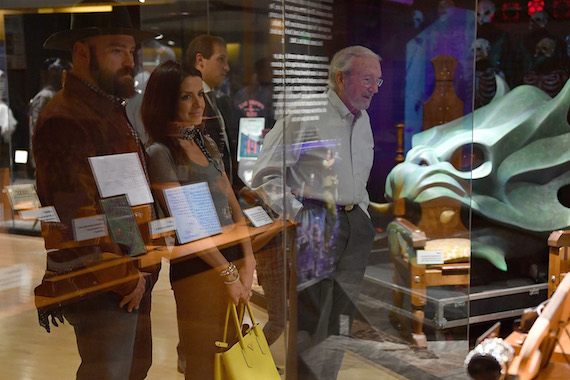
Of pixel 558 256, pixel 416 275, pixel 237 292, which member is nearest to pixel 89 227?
pixel 237 292

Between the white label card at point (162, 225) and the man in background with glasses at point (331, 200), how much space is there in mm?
517

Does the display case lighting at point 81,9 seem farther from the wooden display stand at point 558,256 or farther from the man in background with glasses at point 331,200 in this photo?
the wooden display stand at point 558,256

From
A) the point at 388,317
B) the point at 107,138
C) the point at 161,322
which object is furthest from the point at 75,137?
the point at 388,317

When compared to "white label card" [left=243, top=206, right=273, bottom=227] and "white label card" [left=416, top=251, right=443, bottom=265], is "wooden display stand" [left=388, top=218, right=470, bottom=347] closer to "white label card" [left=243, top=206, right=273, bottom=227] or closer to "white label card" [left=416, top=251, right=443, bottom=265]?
"white label card" [left=416, top=251, right=443, bottom=265]

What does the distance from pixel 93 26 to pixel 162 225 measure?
494mm

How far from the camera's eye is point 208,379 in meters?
1.77

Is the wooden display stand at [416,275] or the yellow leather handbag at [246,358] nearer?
the yellow leather handbag at [246,358]

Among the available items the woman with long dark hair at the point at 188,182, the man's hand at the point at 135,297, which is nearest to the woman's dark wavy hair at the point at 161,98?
the woman with long dark hair at the point at 188,182

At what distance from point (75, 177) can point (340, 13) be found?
1161 millimetres

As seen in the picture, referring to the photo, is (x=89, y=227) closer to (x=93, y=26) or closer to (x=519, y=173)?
(x=93, y=26)

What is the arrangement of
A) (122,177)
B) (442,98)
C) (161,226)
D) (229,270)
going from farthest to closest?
(442,98), (229,270), (161,226), (122,177)

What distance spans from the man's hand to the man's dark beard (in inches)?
17.3

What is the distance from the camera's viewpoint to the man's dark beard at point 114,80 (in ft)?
4.57

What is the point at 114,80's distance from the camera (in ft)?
4.67
